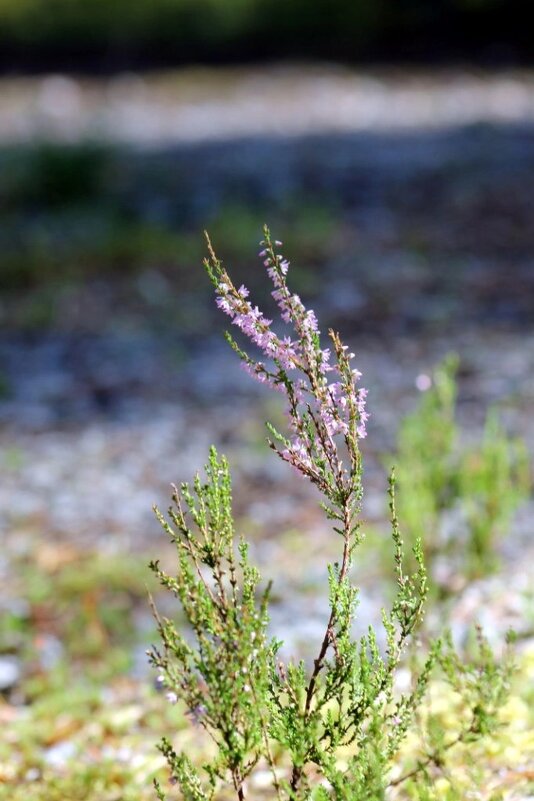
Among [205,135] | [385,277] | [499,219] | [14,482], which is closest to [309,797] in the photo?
[14,482]

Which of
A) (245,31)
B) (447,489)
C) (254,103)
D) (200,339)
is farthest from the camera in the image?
(245,31)

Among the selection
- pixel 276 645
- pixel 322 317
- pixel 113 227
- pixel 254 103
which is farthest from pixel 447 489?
pixel 254 103

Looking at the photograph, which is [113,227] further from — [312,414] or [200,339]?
[312,414]

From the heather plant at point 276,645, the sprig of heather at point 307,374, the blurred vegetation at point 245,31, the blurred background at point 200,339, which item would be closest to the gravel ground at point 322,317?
the blurred background at point 200,339

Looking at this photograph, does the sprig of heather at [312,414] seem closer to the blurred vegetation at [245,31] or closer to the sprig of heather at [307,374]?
the sprig of heather at [307,374]

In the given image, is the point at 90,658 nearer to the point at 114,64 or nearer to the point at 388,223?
the point at 388,223

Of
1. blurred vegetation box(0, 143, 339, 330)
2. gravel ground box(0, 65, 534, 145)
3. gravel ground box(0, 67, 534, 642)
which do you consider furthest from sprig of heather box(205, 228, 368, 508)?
gravel ground box(0, 65, 534, 145)
